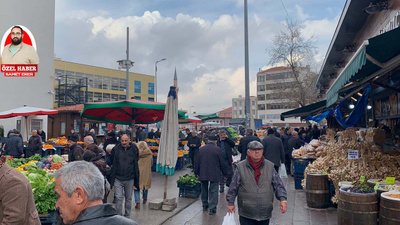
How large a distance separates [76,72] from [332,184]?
55.5 metres

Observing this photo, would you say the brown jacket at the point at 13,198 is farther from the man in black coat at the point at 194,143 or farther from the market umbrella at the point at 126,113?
the man in black coat at the point at 194,143

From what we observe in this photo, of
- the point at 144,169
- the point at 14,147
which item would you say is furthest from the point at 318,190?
the point at 14,147

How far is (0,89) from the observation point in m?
21.8

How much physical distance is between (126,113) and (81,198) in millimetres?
9101

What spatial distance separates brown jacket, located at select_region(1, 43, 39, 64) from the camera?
17.5m

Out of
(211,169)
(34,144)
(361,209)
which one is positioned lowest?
(361,209)

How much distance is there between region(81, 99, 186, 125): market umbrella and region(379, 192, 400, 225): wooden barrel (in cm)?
625

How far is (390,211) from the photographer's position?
4.45 m

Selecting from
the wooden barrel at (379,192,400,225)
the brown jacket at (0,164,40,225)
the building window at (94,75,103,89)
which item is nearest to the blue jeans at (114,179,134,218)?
the brown jacket at (0,164,40,225)

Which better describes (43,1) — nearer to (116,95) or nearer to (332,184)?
(332,184)

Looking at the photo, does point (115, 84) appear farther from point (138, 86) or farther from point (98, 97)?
point (138, 86)

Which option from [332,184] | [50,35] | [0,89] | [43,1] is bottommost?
[332,184]

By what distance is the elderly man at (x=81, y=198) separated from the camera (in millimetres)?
1921

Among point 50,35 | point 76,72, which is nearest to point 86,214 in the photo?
point 50,35
